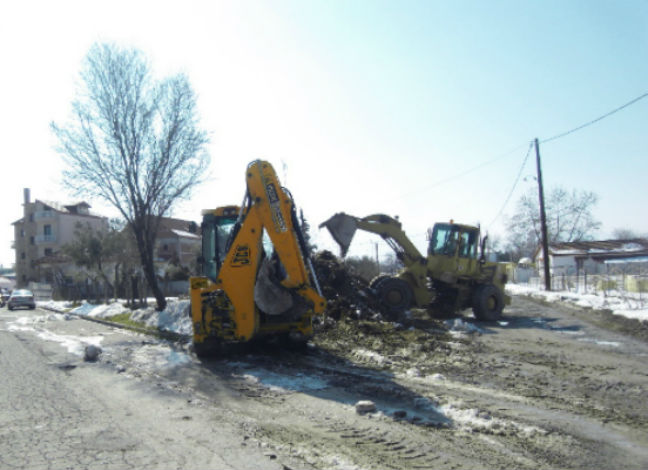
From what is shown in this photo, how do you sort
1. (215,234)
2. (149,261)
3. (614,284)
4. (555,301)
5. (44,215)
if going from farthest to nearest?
(44,215)
(614,284)
(555,301)
(149,261)
(215,234)

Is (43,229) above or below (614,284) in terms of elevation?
above

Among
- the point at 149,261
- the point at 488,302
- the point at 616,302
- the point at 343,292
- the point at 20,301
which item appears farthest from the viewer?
the point at 20,301

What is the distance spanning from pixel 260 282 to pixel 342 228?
603cm

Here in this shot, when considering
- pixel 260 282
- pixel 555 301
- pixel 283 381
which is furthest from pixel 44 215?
pixel 283 381

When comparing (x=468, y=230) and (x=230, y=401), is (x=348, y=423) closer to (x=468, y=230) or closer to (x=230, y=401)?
(x=230, y=401)

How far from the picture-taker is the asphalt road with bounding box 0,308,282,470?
4.99 m

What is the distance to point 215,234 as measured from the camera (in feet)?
37.6

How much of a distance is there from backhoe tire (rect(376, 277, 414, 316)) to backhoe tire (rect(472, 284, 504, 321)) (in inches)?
88.8

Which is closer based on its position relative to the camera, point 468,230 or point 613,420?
point 613,420

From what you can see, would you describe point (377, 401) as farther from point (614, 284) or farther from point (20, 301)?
point (20, 301)

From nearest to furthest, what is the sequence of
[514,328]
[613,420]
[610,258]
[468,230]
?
[613,420]
[514,328]
[468,230]
[610,258]

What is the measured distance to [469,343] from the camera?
11.7 metres

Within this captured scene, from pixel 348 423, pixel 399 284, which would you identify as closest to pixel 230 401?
pixel 348 423

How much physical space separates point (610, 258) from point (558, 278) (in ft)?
109
